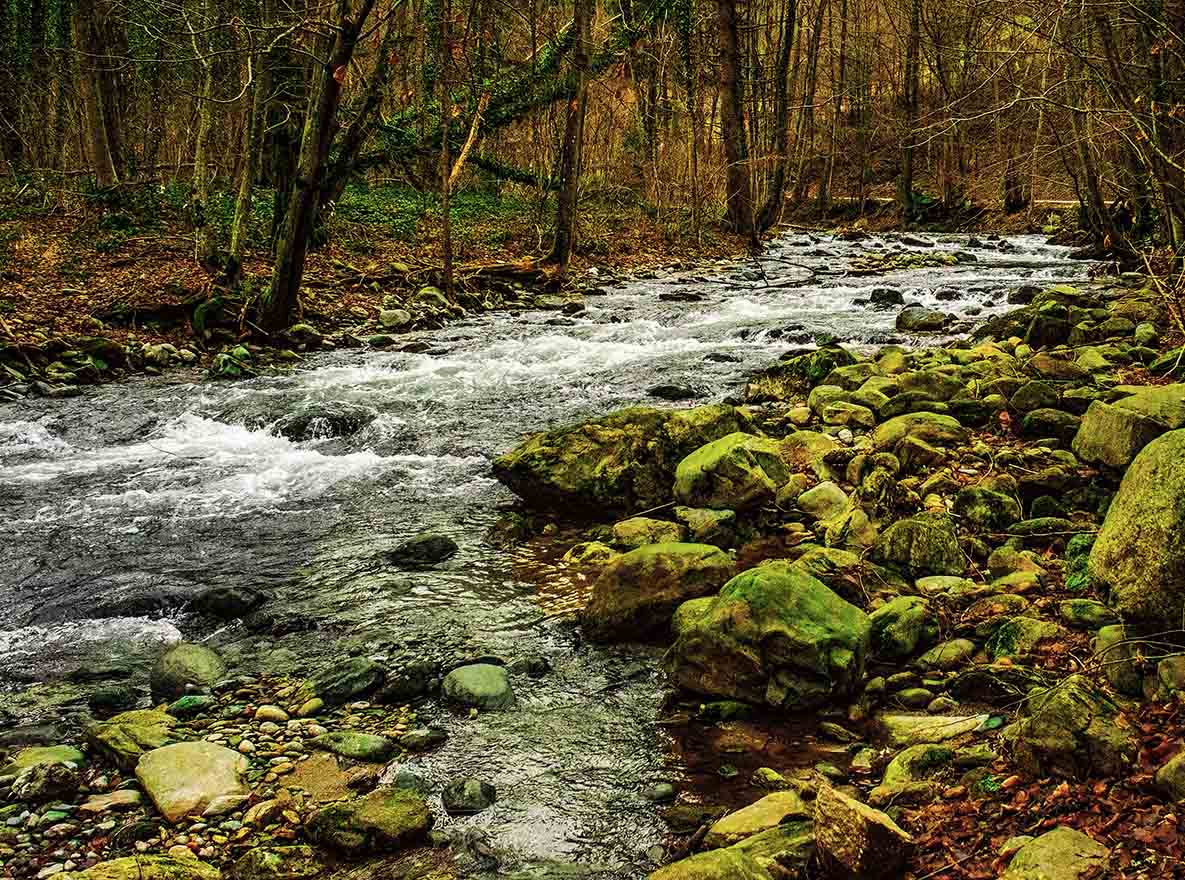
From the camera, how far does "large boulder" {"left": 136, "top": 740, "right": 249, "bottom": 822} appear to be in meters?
3.60

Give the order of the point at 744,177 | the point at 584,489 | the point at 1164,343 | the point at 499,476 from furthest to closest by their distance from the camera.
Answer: the point at 744,177 < the point at 1164,343 < the point at 499,476 < the point at 584,489

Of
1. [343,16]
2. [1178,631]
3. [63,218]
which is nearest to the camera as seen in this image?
[1178,631]

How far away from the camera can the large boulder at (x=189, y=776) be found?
142 inches

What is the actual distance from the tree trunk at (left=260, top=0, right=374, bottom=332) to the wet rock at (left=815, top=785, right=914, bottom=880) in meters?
11.1

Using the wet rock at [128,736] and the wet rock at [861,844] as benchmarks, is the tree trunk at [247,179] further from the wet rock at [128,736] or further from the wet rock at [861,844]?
the wet rock at [861,844]

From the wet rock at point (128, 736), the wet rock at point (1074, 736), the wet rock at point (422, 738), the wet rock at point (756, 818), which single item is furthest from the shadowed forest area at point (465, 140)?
the wet rock at point (128, 736)

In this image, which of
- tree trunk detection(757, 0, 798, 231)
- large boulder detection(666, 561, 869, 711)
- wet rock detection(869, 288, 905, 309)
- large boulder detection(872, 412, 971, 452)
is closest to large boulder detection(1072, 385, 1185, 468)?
large boulder detection(872, 412, 971, 452)

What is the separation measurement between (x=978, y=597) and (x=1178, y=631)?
144 centimetres

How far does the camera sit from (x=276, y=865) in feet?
10.7

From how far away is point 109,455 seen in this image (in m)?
8.59

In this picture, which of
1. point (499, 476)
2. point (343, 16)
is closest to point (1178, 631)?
point (499, 476)

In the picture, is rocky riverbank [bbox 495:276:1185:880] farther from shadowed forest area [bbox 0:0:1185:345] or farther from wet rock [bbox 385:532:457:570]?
shadowed forest area [bbox 0:0:1185:345]

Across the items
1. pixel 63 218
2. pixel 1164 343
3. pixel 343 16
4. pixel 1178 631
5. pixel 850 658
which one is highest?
Result: pixel 343 16

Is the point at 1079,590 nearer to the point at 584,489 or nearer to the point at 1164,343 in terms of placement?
the point at 584,489
